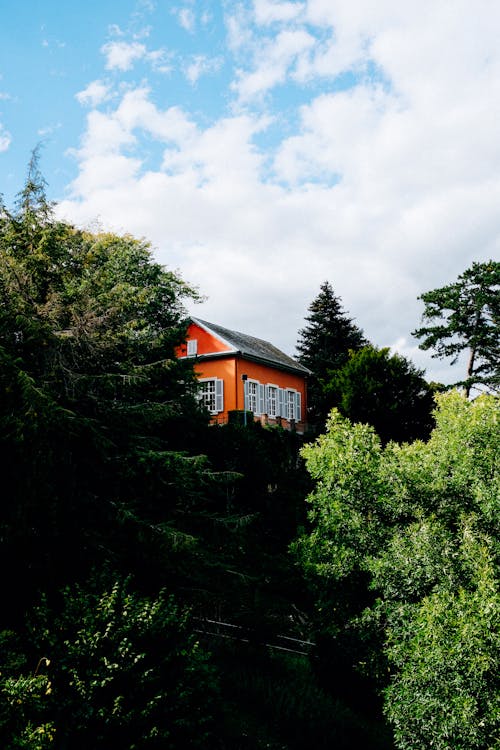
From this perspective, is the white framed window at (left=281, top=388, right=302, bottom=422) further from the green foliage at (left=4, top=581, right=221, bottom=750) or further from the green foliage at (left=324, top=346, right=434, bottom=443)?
the green foliage at (left=4, top=581, right=221, bottom=750)

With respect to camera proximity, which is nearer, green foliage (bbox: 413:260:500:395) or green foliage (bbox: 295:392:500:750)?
green foliage (bbox: 295:392:500:750)

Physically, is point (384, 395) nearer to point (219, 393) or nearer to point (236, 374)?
point (236, 374)

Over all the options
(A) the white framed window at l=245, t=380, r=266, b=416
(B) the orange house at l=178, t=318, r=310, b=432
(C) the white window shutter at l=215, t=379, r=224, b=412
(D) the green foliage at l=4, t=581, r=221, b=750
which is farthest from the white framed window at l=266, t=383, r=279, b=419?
(D) the green foliage at l=4, t=581, r=221, b=750

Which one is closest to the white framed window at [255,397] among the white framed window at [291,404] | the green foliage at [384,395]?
the white framed window at [291,404]

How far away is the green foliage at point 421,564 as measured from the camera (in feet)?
37.4

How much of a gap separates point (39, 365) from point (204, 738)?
7.47m

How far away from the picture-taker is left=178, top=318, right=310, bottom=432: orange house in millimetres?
33781

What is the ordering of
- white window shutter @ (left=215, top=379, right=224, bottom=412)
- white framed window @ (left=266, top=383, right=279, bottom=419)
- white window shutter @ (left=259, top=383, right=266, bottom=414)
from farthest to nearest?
white framed window @ (left=266, top=383, right=279, bottom=419) → white window shutter @ (left=259, top=383, right=266, bottom=414) → white window shutter @ (left=215, top=379, right=224, bottom=412)

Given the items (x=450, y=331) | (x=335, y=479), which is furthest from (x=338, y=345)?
(x=335, y=479)

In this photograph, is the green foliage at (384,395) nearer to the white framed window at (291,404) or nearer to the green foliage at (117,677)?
the white framed window at (291,404)

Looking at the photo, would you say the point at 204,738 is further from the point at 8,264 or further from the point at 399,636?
the point at 8,264

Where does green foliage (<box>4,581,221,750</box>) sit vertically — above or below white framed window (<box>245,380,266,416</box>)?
below

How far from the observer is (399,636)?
13031mm

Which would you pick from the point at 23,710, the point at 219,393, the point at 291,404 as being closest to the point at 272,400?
the point at 291,404
